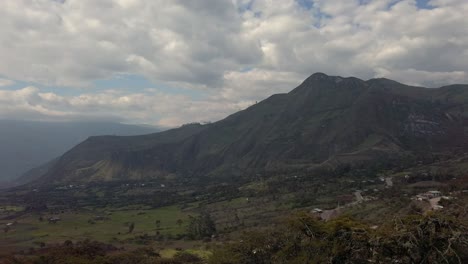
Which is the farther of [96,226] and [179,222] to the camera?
[96,226]

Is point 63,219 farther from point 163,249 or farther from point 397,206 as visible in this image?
point 397,206

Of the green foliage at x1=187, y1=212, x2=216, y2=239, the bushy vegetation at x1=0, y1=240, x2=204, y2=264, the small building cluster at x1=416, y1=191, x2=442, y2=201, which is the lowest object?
the green foliage at x1=187, y1=212, x2=216, y2=239

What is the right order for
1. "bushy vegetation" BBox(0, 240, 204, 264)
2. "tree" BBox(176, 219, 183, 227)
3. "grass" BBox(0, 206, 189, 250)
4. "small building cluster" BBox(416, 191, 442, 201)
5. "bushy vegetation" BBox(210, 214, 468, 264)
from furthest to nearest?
"tree" BBox(176, 219, 183, 227) < "grass" BBox(0, 206, 189, 250) < "small building cluster" BBox(416, 191, 442, 201) < "bushy vegetation" BBox(0, 240, 204, 264) < "bushy vegetation" BBox(210, 214, 468, 264)

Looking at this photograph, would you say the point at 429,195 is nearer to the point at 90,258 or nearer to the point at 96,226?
the point at 90,258

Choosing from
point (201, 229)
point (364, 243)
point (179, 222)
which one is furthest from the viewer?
point (179, 222)

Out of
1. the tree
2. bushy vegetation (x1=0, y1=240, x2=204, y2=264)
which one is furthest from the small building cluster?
the tree

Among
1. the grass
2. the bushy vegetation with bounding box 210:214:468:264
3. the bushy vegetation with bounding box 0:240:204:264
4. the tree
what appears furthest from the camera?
the tree

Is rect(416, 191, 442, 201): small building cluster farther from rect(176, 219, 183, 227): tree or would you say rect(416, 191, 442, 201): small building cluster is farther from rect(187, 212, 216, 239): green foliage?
rect(176, 219, 183, 227): tree

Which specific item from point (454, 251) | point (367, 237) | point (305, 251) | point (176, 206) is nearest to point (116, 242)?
point (176, 206)

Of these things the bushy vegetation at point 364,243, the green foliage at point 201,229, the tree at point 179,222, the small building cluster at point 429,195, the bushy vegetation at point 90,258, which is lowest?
the tree at point 179,222

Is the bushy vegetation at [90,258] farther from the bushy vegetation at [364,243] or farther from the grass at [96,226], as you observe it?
the grass at [96,226]

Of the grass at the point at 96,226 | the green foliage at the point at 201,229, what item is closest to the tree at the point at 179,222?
the grass at the point at 96,226

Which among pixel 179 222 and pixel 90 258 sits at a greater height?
pixel 90 258

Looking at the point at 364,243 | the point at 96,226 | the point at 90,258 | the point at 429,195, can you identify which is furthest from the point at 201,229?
the point at 364,243
